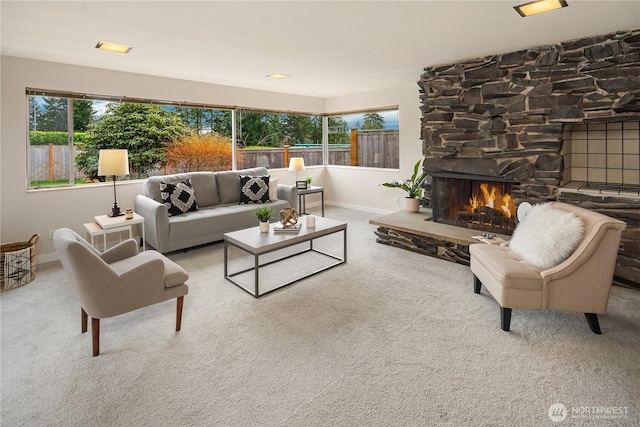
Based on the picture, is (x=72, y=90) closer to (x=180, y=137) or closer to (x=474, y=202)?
(x=180, y=137)

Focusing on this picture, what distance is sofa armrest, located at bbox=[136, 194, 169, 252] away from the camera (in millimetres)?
4102

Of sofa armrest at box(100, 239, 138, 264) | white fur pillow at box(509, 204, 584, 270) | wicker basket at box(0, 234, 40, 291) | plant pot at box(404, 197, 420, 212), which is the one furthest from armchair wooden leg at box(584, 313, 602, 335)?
wicker basket at box(0, 234, 40, 291)

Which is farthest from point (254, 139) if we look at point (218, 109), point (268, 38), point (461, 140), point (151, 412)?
point (151, 412)

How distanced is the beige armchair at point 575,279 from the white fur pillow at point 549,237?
0.04 m

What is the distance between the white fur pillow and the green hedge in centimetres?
510

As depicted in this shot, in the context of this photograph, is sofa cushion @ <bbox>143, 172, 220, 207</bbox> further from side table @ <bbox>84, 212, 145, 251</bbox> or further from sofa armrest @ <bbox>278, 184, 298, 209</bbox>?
sofa armrest @ <bbox>278, 184, 298, 209</bbox>

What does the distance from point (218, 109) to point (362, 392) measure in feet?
16.9

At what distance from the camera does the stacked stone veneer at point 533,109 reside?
3.29m

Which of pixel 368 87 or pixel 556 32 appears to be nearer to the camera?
pixel 556 32

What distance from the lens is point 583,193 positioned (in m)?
3.58

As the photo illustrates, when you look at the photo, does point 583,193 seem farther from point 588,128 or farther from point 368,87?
point 368,87

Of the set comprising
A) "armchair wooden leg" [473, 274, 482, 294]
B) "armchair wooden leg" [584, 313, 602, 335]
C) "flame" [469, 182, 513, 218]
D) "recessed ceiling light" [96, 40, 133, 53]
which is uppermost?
"recessed ceiling light" [96, 40, 133, 53]

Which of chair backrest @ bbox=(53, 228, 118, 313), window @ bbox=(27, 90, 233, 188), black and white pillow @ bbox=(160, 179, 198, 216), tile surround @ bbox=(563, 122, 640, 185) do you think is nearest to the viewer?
chair backrest @ bbox=(53, 228, 118, 313)

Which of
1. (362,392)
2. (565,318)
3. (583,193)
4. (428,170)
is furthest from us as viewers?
(428,170)
